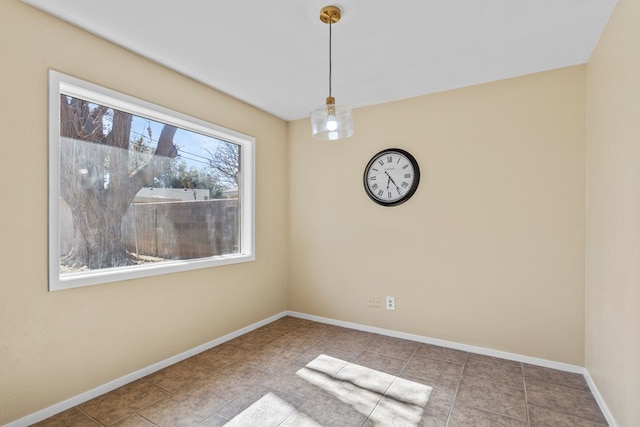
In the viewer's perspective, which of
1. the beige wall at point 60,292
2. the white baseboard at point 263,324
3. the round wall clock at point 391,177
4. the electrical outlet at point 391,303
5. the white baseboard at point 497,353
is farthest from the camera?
the electrical outlet at point 391,303

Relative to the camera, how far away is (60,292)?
6.59 ft

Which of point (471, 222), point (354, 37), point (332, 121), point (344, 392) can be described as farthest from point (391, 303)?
point (354, 37)

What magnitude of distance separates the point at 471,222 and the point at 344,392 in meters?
1.83

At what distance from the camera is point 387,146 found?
11.0ft

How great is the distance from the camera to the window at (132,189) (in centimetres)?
210

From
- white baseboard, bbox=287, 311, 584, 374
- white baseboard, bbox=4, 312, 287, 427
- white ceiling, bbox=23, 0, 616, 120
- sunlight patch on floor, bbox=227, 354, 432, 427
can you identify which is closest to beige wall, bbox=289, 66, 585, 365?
white baseboard, bbox=287, 311, 584, 374

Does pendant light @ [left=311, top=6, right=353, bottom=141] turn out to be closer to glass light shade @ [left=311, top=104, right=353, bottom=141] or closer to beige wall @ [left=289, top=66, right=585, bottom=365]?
glass light shade @ [left=311, top=104, right=353, bottom=141]

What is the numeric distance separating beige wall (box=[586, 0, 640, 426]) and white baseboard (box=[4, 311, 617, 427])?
18 centimetres

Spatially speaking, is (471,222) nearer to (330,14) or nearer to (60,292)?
(330,14)

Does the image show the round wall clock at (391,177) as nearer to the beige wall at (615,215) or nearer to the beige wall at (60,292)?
the beige wall at (615,215)

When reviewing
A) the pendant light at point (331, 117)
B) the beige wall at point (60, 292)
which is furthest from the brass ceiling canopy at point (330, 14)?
the beige wall at point (60, 292)

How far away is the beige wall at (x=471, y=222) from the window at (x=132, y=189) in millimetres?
1140

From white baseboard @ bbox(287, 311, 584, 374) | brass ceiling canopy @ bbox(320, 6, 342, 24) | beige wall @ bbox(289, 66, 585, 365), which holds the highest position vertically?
brass ceiling canopy @ bbox(320, 6, 342, 24)

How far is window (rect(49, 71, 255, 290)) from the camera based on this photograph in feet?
6.90
